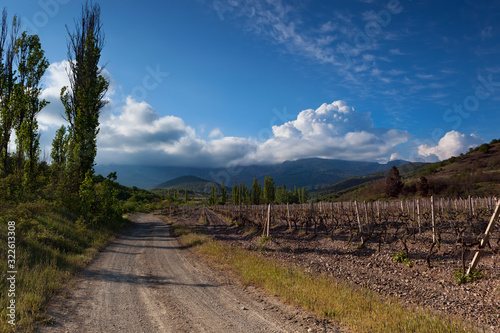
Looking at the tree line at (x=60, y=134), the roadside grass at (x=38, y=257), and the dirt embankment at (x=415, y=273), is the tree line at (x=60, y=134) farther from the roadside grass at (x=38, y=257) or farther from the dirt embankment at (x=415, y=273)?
the dirt embankment at (x=415, y=273)

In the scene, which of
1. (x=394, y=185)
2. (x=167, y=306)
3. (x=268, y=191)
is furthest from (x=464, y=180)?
(x=167, y=306)

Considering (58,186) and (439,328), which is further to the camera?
(58,186)

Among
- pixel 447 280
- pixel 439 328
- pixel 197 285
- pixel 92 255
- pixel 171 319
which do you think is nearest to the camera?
pixel 439 328

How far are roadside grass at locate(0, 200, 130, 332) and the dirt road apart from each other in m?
0.39

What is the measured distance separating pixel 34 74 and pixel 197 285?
21.7 meters

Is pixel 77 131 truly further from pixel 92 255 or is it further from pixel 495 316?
pixel 495 316

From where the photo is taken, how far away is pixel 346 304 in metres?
6.01

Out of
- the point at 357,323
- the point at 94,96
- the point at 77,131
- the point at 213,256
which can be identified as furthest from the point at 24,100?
the point at 357,323

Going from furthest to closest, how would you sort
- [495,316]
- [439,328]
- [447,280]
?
[447,280], [495,316], [439,328]

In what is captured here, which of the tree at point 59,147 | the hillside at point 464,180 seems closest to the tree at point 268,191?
the hillside at point 464,180

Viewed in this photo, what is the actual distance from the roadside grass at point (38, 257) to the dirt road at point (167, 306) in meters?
0.39

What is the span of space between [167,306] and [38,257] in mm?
6539

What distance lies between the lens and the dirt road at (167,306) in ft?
17.2

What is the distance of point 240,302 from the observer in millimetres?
6840
